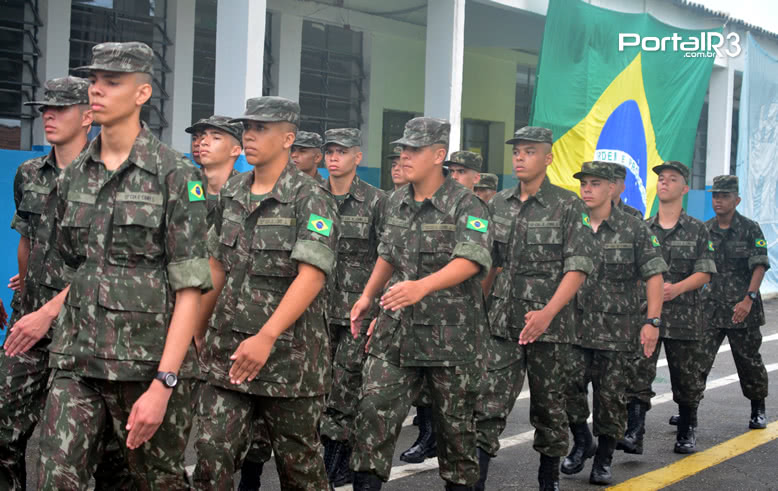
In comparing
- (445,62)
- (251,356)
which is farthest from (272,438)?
(445,62)

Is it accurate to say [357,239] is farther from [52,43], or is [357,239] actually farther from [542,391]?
[52,43]

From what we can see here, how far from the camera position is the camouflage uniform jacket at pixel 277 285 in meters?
4.17

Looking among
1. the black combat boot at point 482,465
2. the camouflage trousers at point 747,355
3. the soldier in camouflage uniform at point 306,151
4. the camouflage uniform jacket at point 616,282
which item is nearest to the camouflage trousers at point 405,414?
the black combat boot at point 482,465

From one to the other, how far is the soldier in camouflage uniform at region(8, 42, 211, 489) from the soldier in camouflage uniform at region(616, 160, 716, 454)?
438cm

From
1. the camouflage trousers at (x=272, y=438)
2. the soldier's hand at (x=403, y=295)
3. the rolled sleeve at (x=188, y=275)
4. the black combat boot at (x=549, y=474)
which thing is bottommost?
the black combat boot at (x=549, y=474)

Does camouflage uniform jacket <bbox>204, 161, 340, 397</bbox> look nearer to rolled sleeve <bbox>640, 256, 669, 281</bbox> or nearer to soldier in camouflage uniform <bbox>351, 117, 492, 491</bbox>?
soldier in camouflage uniform <bbox>351, 117, 492, 491</bbox>

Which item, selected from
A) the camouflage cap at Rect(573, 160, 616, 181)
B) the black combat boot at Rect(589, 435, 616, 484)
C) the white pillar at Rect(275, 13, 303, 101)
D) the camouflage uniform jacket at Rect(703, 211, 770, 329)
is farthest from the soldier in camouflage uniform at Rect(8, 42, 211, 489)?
the white pillar at Rect(275, 13, 303, 101)

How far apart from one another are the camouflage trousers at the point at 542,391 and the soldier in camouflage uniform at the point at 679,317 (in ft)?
4.50

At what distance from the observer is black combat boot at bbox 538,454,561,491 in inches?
228

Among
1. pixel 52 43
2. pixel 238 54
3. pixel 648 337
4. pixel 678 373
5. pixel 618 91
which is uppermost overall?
pixel 52 43

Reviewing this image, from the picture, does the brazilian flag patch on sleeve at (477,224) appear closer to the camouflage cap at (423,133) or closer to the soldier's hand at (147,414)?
the camouflage cap at (423,133)

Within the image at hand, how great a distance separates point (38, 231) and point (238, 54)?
18.0 ft

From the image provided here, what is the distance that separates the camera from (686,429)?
24.0ft

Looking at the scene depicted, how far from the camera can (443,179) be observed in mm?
5352
